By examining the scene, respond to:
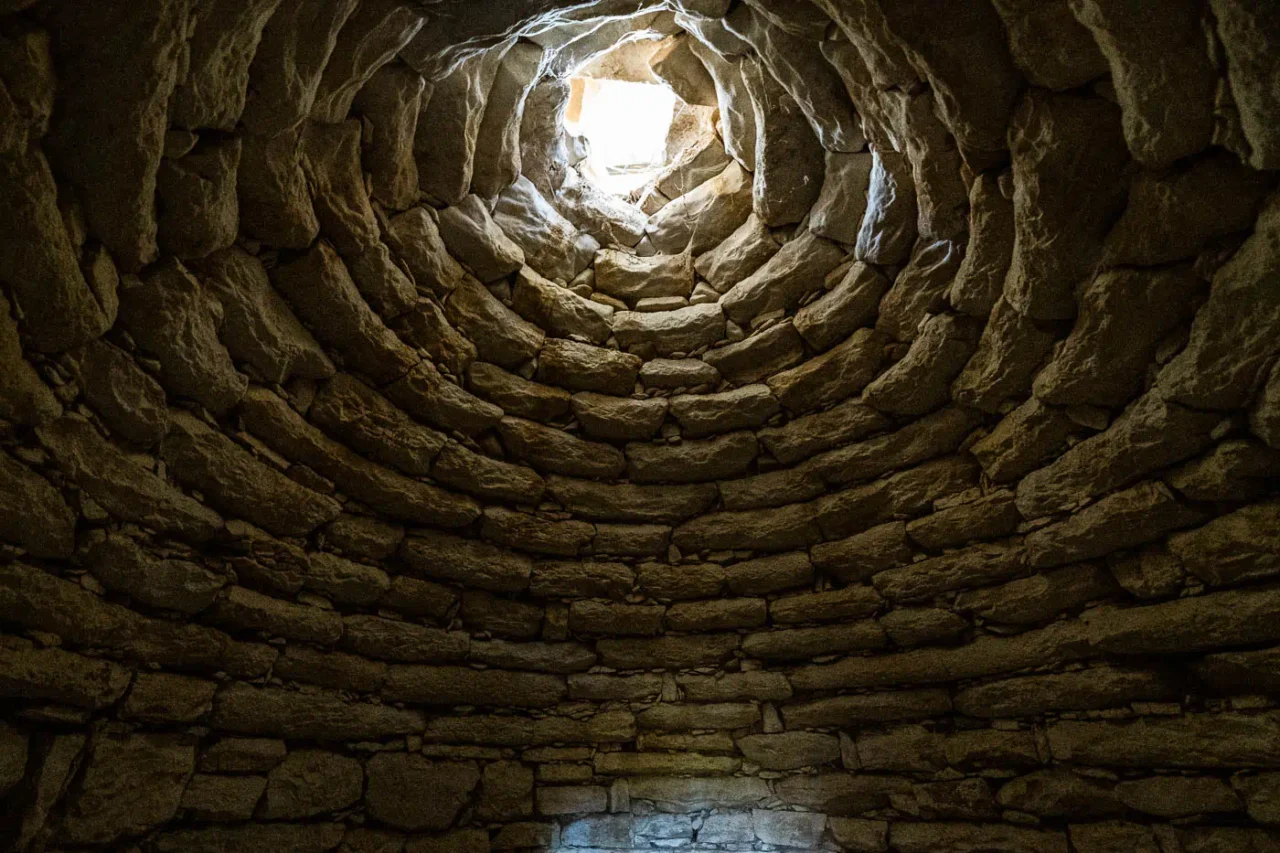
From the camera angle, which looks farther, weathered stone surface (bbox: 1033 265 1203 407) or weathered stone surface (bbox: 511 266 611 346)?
weathered stone surface (bbox: 511 266 611 346)

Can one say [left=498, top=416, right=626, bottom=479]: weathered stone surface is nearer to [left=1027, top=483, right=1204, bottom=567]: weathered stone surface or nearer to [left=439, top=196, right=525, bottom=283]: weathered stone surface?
[left=439, top=196, right=525, bottom=283]: weathered stone surface

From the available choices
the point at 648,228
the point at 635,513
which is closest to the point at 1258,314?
the point at 635,513

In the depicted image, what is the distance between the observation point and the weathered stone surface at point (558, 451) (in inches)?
167

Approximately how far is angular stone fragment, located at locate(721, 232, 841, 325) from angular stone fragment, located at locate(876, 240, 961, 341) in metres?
0.54

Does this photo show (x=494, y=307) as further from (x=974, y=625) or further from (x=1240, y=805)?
(x=1240, y=805)

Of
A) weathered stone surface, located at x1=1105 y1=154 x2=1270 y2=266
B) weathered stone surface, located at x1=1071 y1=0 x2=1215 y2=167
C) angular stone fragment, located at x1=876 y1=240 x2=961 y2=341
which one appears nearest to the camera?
weathered stone surface, located at x1=1071 y1=0 x2=1215 y2=167

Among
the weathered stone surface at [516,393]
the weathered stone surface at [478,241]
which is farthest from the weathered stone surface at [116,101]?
the weathered stone surface at [516,393]

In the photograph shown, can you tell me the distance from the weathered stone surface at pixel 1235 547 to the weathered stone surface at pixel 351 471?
3724mm

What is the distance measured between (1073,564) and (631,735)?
106 inches

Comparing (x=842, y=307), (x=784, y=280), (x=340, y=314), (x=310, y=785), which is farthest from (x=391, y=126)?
(x=310, y=785)

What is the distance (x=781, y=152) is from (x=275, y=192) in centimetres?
301

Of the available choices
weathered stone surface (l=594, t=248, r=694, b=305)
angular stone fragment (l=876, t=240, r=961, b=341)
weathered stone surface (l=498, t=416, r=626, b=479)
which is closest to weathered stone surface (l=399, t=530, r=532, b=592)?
weathered stone surface (l=498, t=416, r=626, b=479)

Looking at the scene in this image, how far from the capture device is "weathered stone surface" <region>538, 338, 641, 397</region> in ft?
14.6

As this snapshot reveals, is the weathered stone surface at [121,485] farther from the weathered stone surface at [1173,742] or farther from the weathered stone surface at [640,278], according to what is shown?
the weathered stone surface at [1173,742]
